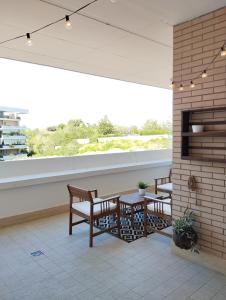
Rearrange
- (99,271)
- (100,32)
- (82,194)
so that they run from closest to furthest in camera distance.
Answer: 1. (99,271)
2. (100,32)
3. (82,194)

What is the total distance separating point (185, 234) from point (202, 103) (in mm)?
1334

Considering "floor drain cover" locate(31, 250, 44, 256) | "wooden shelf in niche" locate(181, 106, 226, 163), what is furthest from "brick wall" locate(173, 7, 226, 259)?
"floor drain cover" locate(31, 250, 44, 256)

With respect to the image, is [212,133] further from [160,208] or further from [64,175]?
[64,175]

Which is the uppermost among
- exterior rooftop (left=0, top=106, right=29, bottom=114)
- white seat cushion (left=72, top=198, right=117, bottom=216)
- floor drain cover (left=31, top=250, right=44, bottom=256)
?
exterior rooftop (left=0, top=106, right=29, bottom=114)

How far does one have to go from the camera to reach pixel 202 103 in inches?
105

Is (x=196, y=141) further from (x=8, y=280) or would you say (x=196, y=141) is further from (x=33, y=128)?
(x=33, y=128)

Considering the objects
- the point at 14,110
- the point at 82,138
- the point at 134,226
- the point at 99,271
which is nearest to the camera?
the point at 99,271

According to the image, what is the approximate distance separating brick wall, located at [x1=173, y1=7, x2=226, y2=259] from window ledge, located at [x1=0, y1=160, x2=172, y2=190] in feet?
7.39

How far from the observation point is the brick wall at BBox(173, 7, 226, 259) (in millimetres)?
2510

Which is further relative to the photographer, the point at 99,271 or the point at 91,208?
the point at 91,208

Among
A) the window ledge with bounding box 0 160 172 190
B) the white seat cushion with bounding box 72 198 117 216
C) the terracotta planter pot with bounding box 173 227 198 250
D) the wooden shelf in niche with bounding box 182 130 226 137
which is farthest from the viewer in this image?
the window ledge with bounding box 0 160 172 190

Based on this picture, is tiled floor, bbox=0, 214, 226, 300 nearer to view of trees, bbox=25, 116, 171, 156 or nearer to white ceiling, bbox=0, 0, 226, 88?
view of trees, bbox=25, 116, 171, 156

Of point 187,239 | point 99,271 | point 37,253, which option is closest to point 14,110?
point 37,253

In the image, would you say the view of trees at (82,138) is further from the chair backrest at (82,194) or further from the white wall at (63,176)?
the chair backrest at (82,194)
